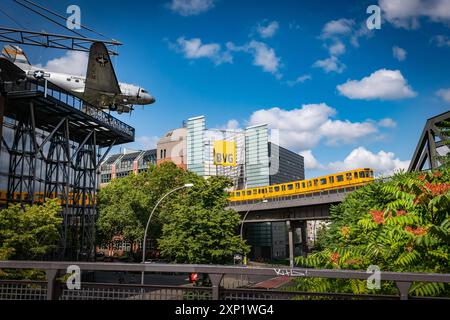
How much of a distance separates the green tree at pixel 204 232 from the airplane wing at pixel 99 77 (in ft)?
44.0

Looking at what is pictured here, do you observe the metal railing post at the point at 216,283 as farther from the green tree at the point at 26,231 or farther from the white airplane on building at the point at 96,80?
the white airplane on building at the point at 96,80

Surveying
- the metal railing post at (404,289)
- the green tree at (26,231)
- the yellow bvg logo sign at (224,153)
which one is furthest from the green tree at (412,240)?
the yellow bvg logo sign at (224,153)

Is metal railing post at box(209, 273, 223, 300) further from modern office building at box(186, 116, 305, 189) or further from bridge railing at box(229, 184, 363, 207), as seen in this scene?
modern office building at box(186, 116, 305, 189)

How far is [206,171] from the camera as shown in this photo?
122 meters

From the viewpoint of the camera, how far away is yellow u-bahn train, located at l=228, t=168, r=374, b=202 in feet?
162

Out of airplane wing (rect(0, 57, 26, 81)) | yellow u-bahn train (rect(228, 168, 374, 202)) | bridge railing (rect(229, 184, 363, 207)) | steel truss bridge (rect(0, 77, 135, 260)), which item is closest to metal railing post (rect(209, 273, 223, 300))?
yellow u-bahn train (rect(228, 168, 374, 202))

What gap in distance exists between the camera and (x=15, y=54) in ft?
141

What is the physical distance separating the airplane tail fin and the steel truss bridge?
14.3 ft

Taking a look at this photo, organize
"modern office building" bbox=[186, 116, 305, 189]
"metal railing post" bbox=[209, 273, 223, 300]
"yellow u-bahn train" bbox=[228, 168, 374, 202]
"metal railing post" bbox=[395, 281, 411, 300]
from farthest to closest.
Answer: "modern office building" bbox=[186, 116, 305, 189], "yellow u-bahn train" bbox=[228, 168, 374, 202], "metal railing post" bbox=[209, 273, 223, 300], "metal railing post" bbox=[395, 281, 411, 300]

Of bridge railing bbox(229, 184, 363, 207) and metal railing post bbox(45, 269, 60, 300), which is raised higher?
bridge railing bbox(229, 184, 363, 207)

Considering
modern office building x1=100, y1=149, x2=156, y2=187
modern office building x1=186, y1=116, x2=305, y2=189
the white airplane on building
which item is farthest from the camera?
modern office building x1=100, y1=149, x2=156, y2=187

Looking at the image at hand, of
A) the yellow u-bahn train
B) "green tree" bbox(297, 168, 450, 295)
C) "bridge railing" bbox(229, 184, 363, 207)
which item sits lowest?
"green tree" bbox(297, 168, 450, 295)

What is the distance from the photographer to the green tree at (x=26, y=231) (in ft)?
94.3

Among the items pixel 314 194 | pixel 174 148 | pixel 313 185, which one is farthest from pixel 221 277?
pixel 174 148
